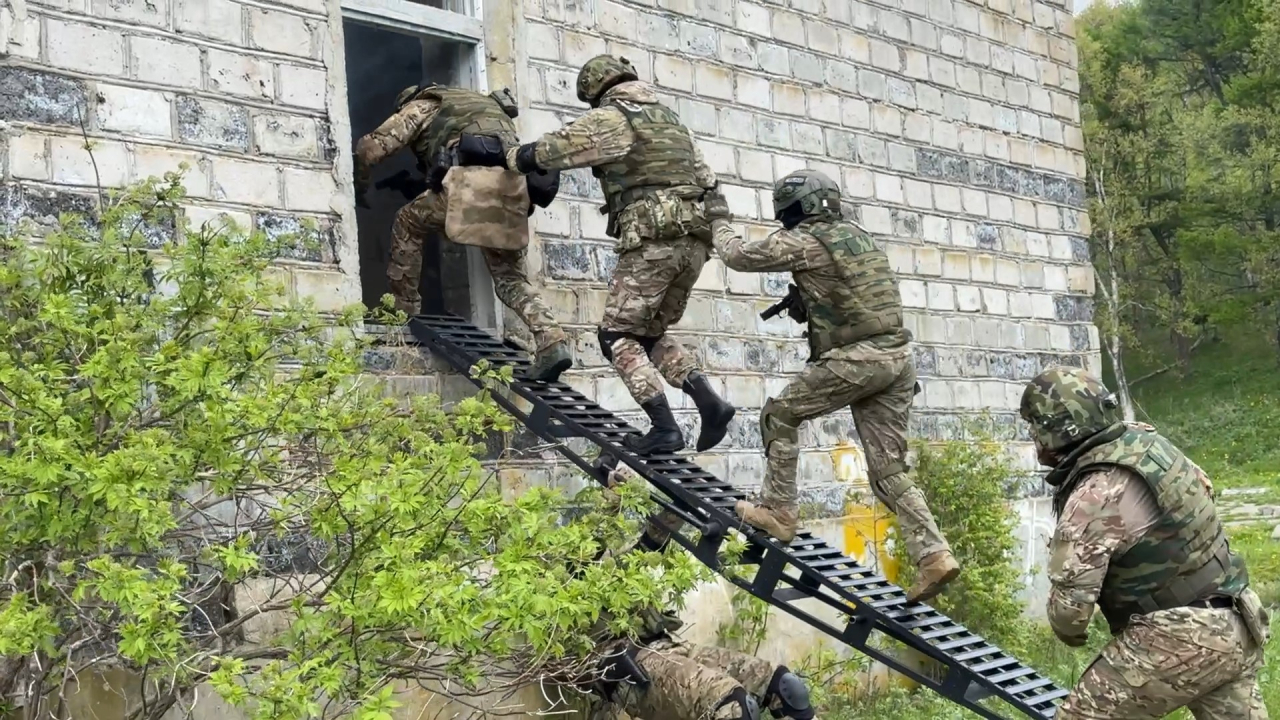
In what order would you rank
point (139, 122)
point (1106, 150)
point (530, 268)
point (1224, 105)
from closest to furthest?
point (139, 122) → point (530, 268) → point (1106, 150) → point (1224, 105)

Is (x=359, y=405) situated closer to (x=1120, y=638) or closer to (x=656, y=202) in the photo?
(x=656, y=202)

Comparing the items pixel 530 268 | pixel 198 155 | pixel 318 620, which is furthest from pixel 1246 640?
pixel 198 155

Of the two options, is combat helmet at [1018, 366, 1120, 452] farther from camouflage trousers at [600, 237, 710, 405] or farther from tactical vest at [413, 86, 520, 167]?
tactical vest at [413, 86, 520, 167]

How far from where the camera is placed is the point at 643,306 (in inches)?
236

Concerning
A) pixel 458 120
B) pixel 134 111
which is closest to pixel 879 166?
pixel 458 120

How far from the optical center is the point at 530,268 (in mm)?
6438

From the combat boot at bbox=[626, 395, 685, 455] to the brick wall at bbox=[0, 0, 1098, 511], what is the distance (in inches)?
25.0

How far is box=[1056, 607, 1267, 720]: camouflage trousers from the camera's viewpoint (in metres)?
4.25

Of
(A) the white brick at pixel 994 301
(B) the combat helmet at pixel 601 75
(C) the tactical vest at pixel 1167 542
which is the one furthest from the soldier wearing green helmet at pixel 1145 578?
(A) the white brick at pixel 994 301

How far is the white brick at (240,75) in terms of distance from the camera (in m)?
5.40

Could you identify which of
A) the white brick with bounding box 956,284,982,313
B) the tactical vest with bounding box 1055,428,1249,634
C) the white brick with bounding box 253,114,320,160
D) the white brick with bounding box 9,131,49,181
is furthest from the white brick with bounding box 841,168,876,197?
the white brick with bounding box 9,131,49,181

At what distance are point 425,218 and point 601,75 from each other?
1004mm

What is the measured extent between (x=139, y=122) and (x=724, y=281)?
3261mm

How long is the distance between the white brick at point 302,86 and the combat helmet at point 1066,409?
122 inches
